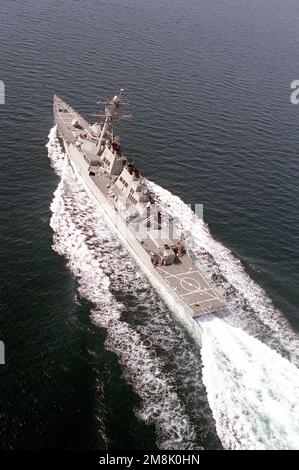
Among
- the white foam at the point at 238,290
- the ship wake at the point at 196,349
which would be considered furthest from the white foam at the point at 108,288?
the white foam at the point at 238,290

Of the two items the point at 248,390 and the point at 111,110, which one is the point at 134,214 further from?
the point at 248,390

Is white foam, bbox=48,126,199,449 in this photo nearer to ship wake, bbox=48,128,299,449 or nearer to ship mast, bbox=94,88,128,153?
ship wake, bbox=48,128,299,449

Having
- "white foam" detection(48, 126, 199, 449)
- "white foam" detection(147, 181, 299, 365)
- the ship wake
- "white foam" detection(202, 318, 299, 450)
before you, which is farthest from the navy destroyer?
"white foam" detection(202, 318, 299, 450)

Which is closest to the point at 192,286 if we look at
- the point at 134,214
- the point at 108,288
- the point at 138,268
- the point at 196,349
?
the point at 196,349

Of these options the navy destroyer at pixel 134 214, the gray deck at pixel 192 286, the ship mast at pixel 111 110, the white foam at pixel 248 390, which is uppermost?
the ship mast at pixel 111 110

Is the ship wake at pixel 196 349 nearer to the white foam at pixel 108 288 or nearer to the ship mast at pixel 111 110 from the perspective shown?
the white foam at pixel 108 288
